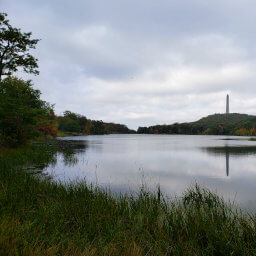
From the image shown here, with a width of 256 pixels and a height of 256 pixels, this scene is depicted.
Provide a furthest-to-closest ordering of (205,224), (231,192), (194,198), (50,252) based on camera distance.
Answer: (231,192)
(194,198)
(205,224)
(50,252)

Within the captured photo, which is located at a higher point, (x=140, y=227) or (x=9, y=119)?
(x=9, y=119)

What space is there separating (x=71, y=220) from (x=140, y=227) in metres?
2.61

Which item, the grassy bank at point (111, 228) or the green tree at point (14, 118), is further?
the green tree at point (14, 118)

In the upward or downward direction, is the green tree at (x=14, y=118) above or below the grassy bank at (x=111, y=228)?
above

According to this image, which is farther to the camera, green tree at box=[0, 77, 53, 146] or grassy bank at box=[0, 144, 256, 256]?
green tree at box=[0, 77, 53, 146]

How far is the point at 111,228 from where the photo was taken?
6957mm

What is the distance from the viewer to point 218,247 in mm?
5793

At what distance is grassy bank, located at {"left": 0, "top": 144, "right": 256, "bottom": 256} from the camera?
511 centimetres

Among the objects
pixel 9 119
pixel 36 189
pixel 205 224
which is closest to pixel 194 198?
pixel 205 224

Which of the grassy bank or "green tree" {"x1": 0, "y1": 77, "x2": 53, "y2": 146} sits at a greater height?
"green tree" {"x1": 0, "y1": 77, "x2": 53, "y2": 146}

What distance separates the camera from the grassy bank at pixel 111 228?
5105 millimetres

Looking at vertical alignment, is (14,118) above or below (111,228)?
above

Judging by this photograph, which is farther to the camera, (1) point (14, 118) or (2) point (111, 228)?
(1) point (14, 118)

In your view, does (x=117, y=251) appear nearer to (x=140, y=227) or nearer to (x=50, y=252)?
(x=50, y=252)
